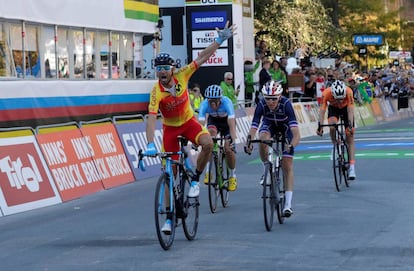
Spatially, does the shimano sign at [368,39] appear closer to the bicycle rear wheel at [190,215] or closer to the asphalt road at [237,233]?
the asphalt road at [237,233]

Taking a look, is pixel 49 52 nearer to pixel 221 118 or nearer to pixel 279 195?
pixel 221 118

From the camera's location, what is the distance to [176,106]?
1165 centimetres

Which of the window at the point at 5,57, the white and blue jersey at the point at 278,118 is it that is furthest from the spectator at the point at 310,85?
the white and blue jersey at the point at 278,118

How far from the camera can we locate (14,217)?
570 inches

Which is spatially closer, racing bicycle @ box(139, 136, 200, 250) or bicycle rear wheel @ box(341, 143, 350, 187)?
racing bicycle @ box(139, 136, 200, 250)

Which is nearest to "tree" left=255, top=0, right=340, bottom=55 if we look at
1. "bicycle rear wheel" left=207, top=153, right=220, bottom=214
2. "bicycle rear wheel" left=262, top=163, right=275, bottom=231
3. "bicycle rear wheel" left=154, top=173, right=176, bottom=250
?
"bicycle rear wheel" left=207, top=153, right=220, bottom=214

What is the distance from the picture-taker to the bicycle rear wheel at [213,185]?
14.2 m

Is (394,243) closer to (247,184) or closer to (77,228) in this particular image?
(77,228)

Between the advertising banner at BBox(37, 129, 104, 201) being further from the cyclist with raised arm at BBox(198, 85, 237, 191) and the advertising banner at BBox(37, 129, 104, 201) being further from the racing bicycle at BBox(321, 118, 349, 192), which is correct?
the racing bicycle at BBox(321, 118, 349, 192)

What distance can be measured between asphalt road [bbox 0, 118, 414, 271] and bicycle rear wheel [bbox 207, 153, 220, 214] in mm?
159

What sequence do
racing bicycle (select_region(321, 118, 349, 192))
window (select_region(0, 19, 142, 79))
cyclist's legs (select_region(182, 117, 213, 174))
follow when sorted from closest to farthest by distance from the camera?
1. cyclist's legs (select_region(182, 117, 213, 174))
2. racing bicycle (select_region(321, 118, 349, 192))
3. window (select_region(0, 19, 142, 79))

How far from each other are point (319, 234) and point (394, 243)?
43.2 inches

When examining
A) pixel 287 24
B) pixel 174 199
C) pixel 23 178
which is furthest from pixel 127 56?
pixel 287 24

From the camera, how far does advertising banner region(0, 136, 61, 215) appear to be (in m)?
14.7
